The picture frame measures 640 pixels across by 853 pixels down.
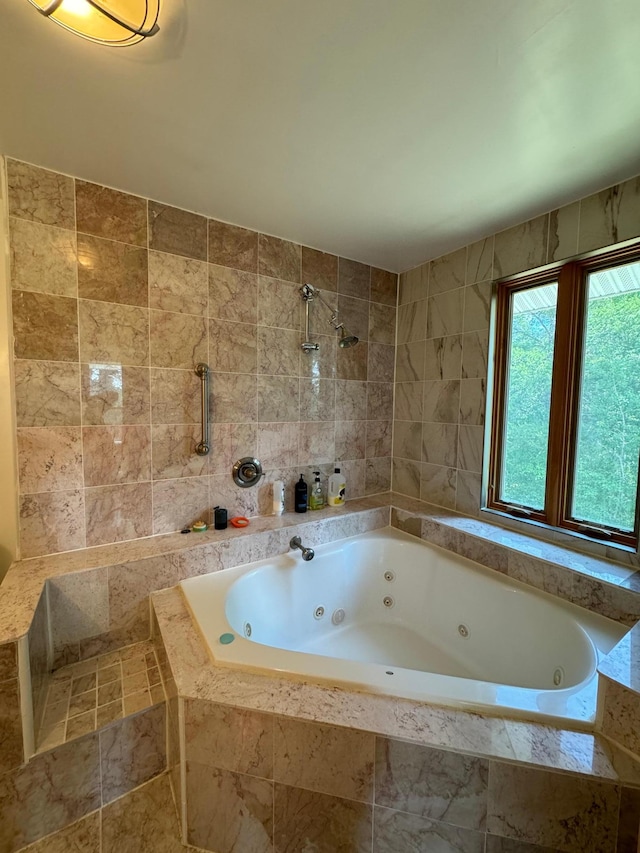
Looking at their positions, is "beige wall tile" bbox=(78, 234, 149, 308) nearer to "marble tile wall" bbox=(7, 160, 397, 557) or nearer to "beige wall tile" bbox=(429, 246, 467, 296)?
"marble tile wall" bbox=(7, 160, 397, 557)

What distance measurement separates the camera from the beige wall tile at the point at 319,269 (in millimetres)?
2023

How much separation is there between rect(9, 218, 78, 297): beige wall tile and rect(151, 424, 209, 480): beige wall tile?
71 centimetres

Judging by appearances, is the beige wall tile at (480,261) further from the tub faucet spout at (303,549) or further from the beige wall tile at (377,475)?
the tub faucet spout at (303,549)

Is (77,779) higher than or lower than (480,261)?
lower

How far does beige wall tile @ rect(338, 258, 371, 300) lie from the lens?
2178 mm

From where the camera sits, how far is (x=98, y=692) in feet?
3.93

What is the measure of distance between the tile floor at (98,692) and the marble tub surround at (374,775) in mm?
322

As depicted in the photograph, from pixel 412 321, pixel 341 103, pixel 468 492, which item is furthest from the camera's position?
pixel 412 321

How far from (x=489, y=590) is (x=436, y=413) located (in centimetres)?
108

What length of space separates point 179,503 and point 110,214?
1396mm

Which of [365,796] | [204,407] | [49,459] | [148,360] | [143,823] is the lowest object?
[143,823]

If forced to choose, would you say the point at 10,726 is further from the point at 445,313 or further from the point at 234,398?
the point at 445,313

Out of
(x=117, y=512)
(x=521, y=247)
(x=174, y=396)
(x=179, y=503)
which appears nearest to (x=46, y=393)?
(x=174, y=396)

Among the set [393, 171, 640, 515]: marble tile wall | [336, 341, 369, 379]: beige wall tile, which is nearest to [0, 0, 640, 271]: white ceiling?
[393, 171, 640, 515]: marble tile wall
